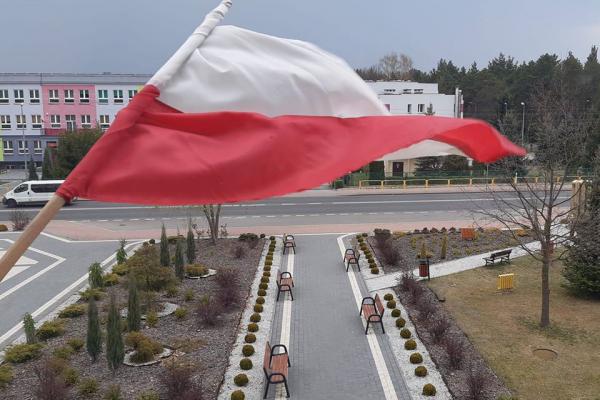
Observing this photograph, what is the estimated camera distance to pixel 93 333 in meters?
11.5

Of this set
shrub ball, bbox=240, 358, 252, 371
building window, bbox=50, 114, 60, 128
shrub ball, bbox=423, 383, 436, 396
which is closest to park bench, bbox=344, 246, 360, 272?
shrub ball, bbox=240, 358, 252, 371

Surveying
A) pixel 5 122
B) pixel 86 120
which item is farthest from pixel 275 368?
pixel 5 122

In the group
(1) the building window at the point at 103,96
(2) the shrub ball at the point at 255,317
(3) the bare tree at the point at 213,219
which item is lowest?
(2) the shrub ball at the point at 255,317

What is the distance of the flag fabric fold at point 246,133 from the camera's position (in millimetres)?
3311

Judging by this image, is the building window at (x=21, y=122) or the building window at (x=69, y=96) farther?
the building window at (x=21, y=122)

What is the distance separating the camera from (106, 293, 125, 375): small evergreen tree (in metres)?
10.9

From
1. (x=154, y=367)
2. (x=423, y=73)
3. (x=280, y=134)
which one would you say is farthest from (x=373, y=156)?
(x=423, y=73)

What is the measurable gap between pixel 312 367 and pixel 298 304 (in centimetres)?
417

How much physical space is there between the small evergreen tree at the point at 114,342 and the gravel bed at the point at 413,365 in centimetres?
582

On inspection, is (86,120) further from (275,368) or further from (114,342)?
(275,368)

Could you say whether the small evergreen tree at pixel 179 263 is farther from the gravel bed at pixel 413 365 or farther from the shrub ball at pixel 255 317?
the gravel bed at pixel 413 365

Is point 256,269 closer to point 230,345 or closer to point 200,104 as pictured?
point 230,345

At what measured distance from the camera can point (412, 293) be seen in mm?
15422

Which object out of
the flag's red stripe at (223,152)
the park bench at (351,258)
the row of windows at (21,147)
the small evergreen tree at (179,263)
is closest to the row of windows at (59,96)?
the row of windows at (21,147)
